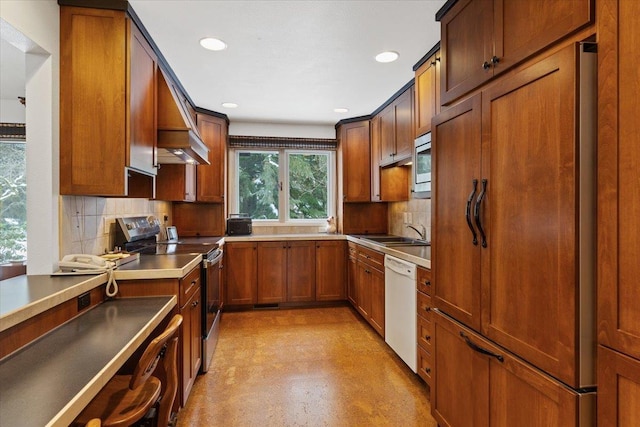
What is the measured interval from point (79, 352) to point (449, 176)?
170 cm

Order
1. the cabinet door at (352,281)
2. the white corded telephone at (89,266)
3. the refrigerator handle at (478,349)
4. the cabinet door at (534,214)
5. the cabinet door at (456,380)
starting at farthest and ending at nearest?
the cabinet door at (352,281) < the white corded telephone at (89,266) < the cabinet door at (456,380) < the refrigerator handle at (478,349) < the cabinet door at (534,214)

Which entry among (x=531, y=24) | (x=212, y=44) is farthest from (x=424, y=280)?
(x=212, y=44)

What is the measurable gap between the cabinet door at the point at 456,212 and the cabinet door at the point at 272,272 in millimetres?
2485

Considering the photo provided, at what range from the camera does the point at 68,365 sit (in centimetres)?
98

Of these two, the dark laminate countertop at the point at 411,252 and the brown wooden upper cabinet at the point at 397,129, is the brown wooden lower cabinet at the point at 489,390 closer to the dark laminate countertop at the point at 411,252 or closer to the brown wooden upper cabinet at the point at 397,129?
the dark laminate countertop at the point at 411,252

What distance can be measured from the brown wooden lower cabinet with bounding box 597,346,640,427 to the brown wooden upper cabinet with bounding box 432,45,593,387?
7 cm

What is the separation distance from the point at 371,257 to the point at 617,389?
2.41 metres

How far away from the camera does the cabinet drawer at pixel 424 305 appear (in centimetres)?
221

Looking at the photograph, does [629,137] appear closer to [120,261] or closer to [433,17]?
[433,17]

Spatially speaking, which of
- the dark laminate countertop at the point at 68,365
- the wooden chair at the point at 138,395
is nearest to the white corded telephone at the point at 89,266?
the dark laminate countertop at the point at 68,365

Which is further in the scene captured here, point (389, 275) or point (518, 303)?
point (389, 275)

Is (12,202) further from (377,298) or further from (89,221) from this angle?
(377,298)

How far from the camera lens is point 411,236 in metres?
3.68

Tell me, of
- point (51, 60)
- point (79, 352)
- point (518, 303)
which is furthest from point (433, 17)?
point (79, 352)
